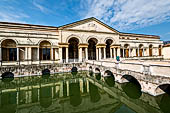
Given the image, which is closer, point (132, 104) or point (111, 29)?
point (132, 104)

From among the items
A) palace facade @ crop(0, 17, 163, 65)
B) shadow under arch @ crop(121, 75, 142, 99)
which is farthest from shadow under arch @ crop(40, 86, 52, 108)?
palace facade @ crop(0, 17, 163, 65)

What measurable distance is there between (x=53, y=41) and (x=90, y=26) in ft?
28.0

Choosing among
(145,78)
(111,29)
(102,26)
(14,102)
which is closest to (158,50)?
(111,29)

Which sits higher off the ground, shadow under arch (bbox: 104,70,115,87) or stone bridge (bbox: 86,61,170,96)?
stone bridge (bbox: 86,61,170,96)

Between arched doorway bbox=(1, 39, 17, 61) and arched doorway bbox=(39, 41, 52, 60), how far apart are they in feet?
13.6

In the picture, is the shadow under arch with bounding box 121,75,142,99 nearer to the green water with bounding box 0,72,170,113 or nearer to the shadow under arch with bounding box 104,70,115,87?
the green water with bounding box 0,72,170,113

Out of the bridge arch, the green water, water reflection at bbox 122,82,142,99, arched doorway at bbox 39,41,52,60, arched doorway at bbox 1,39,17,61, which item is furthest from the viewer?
arched doorway at bbox 39,41,52,60

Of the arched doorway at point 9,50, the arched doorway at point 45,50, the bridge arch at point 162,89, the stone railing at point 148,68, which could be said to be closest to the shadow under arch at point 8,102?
the arched doorway at point 9,50

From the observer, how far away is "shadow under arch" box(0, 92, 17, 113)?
6.46m

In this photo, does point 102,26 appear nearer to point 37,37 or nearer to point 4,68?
point 37,37

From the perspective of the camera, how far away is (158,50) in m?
30.0

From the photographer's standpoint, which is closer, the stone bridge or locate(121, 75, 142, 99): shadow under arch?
the stone bridge

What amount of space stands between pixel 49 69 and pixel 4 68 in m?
6.09

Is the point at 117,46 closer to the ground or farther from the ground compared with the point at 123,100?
farther from the ground
